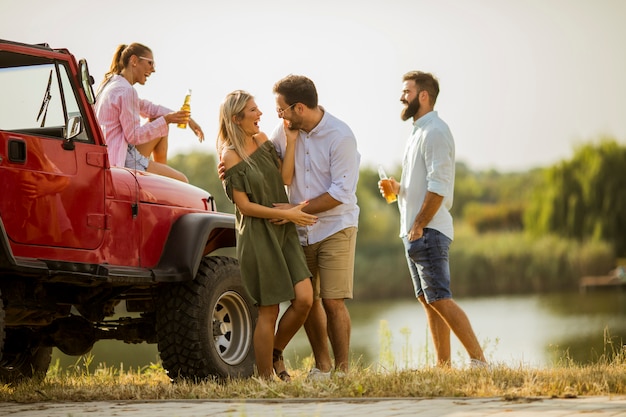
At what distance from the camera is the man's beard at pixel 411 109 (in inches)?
314

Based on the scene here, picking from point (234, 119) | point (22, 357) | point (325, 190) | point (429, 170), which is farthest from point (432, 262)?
point (22, 357)

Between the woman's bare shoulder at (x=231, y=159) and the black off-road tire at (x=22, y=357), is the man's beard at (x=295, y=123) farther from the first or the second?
the black off-road tire at (x=22, y=357)

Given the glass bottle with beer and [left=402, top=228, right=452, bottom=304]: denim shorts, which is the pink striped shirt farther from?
[left=402, top=228, right=452, bottom=304]: denim shorts

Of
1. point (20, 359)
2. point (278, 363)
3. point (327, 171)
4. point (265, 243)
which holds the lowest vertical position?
point (278, 363)

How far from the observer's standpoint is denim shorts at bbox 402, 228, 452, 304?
7.73 meters

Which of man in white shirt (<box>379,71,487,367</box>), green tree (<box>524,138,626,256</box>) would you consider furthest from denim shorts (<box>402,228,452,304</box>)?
green tree (<box>524,138,626,256</box>)

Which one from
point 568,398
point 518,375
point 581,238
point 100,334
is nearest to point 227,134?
A: point 100,334

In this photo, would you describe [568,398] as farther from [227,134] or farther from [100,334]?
[100,334]

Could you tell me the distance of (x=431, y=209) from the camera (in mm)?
7715

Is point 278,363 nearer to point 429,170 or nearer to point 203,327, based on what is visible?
point 203,327

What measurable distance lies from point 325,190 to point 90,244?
5.06 feet

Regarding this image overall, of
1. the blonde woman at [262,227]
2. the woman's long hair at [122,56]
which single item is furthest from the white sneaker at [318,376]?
the woman's long hair at [122,56]

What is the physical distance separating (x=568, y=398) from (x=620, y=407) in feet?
1.73

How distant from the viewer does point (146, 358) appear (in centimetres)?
1789
